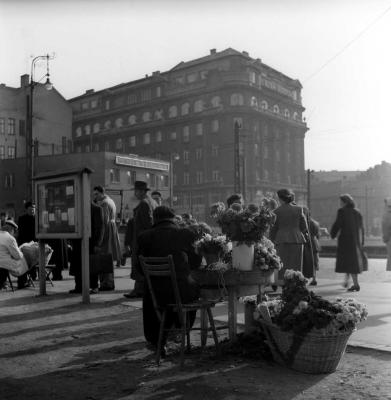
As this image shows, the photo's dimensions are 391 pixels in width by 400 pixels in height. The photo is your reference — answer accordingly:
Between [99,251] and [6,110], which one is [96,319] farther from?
[6,110]

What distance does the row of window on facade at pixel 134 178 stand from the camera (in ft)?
185

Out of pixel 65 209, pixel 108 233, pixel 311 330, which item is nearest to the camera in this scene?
pixel 311 330

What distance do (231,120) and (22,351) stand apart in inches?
2670

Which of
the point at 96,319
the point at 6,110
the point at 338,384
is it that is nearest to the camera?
the point at 338,384

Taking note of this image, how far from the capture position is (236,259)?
5938 mm

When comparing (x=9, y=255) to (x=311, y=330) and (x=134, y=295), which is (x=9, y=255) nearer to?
(x=134, y=295)

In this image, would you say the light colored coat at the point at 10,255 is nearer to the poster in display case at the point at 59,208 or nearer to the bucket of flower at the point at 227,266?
the poster in display case at the point at 59,208

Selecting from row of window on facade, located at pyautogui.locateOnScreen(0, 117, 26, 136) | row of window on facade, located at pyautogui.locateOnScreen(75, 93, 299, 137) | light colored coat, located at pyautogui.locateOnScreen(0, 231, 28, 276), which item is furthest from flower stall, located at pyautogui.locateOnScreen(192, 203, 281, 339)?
row of window on facade, located at pyautogui.locateOnScreen(75, 93, 299, 137)

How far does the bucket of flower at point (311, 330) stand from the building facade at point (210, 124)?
63803mm

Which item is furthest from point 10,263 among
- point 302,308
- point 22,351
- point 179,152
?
point 179,152

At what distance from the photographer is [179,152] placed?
79.1 meters

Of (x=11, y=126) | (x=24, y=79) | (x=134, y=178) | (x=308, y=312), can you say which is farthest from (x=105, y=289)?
(x=24, y=79)

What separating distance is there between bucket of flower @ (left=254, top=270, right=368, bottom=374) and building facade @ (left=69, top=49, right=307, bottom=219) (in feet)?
209

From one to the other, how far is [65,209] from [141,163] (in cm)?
4971
